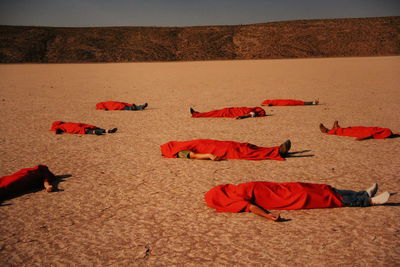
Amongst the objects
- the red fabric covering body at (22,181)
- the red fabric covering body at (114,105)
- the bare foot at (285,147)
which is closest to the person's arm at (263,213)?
the bare foot at (285,147)

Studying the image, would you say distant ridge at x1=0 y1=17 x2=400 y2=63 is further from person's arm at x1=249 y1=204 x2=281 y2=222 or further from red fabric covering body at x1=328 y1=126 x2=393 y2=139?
person's arm at x1=249 y1=204 x2=281 y2=222

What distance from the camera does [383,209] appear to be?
504 cm

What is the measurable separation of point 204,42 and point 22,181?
70.6m

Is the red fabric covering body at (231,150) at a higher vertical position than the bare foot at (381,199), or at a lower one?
higher

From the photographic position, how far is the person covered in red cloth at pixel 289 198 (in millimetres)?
4977

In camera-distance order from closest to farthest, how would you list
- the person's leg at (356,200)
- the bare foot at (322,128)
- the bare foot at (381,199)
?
the bare foot at (381,199) → the person's leg at (356,200) → the bare foot at (322,128)

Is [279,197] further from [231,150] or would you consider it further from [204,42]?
[204,42]

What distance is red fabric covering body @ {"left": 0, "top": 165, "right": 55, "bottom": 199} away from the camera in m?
5.67

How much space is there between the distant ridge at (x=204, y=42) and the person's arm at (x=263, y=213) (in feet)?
202

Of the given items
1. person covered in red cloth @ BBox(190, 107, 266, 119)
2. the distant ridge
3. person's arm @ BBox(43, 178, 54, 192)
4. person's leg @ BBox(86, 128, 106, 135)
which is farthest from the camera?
the distant ridge

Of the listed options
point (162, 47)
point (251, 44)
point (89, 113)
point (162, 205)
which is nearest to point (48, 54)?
point (162, 47)

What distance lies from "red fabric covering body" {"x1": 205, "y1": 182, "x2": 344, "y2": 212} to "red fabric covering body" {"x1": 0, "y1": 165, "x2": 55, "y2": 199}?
310cm

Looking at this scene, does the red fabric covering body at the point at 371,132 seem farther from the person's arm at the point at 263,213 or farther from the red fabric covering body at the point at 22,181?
the red fabric covering body at the point at 22,181

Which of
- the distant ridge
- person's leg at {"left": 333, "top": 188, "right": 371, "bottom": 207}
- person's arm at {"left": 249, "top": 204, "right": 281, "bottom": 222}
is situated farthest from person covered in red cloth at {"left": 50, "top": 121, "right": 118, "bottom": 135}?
the distant ridge
